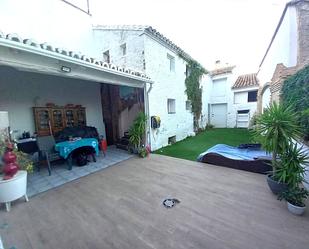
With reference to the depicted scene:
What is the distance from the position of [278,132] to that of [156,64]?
531 centimetres

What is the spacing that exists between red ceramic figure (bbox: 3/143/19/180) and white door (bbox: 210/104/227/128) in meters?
13.9

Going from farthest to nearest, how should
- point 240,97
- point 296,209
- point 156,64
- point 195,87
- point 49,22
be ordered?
point 240,97
point 195,87
point 156,64
point 49,22
point 296,209

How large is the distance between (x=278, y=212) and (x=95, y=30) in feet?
33.2

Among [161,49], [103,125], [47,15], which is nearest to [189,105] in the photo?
[161,49]

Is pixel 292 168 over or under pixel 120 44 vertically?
under

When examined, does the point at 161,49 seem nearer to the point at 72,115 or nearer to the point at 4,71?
the point at 72,115

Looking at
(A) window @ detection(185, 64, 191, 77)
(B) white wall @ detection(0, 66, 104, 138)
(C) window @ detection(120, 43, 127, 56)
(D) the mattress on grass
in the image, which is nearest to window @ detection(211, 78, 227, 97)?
(A) window @ detection(185, 64, 191, 77)

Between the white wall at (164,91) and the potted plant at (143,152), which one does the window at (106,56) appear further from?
the potted plant at (143,152)

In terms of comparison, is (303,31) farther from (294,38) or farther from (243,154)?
(243,154)

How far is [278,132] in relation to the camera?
2980 millimetres

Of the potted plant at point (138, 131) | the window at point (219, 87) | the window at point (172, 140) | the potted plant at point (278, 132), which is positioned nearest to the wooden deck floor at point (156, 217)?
the potted plant at point (278, 132)

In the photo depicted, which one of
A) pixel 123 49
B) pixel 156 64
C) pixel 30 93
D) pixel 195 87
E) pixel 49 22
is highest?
pixel 49 22

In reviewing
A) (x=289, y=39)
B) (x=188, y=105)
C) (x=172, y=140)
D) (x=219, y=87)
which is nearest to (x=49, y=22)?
(x=172, y=140)

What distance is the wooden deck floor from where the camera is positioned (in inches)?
81.1
